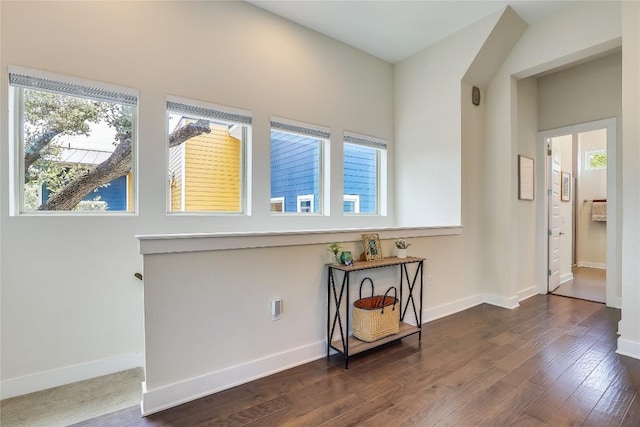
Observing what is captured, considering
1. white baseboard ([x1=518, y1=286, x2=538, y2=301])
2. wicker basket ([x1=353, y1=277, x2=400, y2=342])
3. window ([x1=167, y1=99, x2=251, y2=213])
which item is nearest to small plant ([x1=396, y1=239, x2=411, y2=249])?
wicker basket ([x1=353, y1=277, x2=400, y2=342])

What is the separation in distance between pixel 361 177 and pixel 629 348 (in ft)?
10.2

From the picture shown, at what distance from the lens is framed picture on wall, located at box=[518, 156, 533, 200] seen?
3982 mm

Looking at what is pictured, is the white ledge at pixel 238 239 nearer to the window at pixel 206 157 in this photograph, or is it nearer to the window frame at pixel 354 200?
the window at pixel 206 157

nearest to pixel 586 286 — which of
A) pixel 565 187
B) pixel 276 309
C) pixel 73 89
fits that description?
pixel 565 187

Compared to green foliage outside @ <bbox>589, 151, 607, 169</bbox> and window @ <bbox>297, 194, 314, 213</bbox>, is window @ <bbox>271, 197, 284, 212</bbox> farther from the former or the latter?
green foliage outside @ <bbox>589, 151, 607, 169</bbox>

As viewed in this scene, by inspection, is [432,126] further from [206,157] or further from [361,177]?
[206,157]

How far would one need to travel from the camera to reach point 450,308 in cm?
359

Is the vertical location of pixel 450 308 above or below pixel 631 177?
below

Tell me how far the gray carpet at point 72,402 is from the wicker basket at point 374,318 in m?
1.59

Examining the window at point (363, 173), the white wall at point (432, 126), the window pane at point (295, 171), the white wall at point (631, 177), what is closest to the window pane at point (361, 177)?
the window at point (363, 173)

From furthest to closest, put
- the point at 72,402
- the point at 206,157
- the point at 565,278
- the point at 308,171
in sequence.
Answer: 1. the point at 565,278
2. the point at 308,171
3. the point at 206,157
4. the point at 72,402

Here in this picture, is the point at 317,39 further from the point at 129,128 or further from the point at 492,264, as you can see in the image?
the point at 492,264

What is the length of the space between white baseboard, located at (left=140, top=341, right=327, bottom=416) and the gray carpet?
0.26 meters

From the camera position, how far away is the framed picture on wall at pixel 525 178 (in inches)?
157
